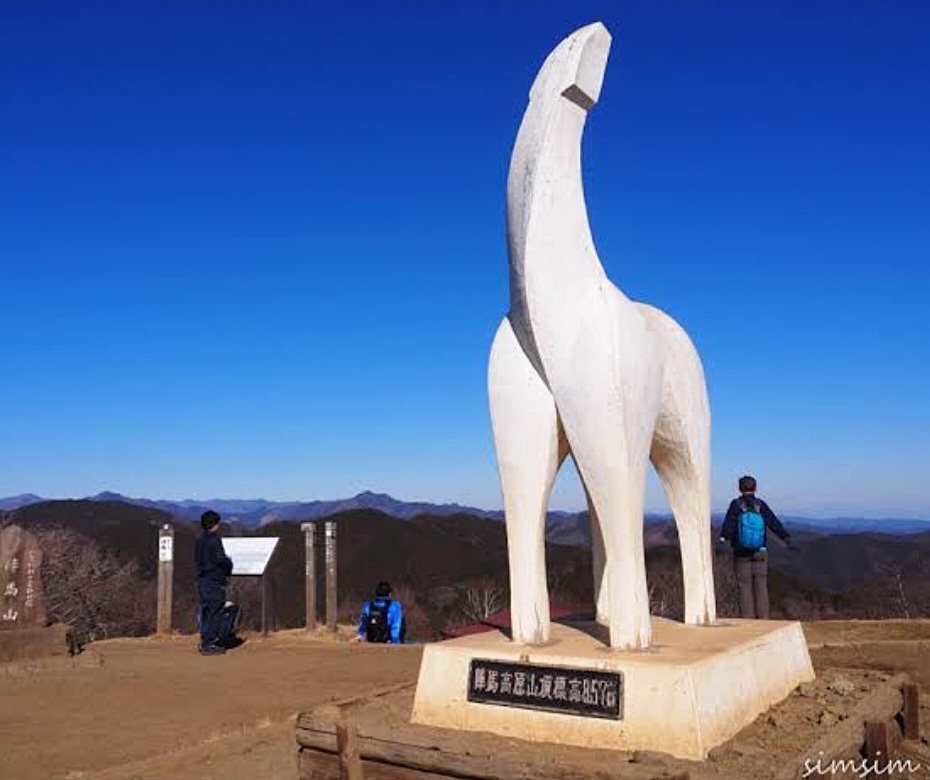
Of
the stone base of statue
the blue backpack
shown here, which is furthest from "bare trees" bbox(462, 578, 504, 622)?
the stone base of statue

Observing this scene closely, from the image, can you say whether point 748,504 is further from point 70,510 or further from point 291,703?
point 70,510

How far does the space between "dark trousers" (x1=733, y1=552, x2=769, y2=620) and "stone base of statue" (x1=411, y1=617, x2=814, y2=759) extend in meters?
1.93

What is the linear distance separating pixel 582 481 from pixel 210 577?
5616 mm

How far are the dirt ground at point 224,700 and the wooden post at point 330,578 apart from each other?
0.83 metres

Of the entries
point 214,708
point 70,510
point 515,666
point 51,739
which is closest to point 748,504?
point 515,666

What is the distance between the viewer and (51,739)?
19.6ft

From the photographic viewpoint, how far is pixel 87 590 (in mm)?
17859

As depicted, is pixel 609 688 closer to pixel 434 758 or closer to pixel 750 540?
pixel 434 758

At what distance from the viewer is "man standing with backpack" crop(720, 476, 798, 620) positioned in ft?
23.7

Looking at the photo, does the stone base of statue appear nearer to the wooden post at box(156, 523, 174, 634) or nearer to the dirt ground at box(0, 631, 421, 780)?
the dirt ground at box(0, 631, 421, 780)

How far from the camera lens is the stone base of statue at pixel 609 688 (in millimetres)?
4293

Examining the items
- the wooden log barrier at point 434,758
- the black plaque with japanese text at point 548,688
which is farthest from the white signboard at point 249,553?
the black plaque with japanese text at point 548,688

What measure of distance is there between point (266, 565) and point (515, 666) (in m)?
6.57

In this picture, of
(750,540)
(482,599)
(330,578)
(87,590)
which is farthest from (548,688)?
(482,599)
